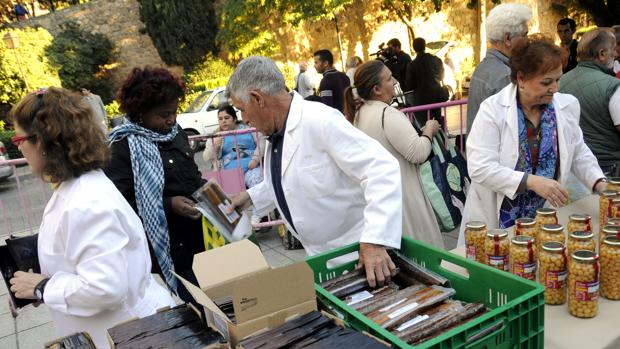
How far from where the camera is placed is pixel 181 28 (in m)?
22.9

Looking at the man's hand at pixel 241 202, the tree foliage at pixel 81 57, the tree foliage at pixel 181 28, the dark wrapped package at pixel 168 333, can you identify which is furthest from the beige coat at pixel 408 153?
the tree foliage at pixel 181 28

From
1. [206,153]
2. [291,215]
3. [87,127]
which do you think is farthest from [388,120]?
[206,153]

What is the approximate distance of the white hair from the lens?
3.39 m

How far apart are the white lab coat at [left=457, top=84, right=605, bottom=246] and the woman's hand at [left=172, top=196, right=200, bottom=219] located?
1.60m

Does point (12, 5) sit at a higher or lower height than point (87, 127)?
higher

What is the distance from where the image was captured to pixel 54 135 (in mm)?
Result: 1893

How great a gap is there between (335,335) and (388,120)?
87.8 inches

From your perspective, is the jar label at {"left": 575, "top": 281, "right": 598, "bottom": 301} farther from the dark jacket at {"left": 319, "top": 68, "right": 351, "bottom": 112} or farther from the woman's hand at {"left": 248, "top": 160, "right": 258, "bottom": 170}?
the dark jacket at {"left": 319, "top": 68, "right": 351, "bottom": 112}

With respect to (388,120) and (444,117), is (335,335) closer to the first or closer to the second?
(388,120)

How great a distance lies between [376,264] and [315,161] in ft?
2.04

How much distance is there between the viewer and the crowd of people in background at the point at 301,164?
186cm

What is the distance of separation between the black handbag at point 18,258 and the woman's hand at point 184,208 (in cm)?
83

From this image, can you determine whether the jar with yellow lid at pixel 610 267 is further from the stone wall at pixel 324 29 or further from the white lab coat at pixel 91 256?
the stone wall at pixel 324 29

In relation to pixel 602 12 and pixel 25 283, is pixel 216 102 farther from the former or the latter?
pixel 25 283
